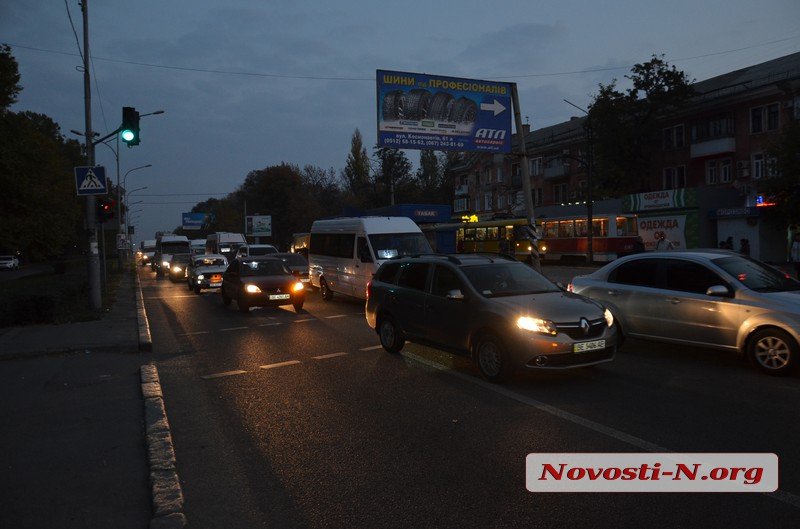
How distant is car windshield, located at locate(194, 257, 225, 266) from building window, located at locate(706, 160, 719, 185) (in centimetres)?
3315

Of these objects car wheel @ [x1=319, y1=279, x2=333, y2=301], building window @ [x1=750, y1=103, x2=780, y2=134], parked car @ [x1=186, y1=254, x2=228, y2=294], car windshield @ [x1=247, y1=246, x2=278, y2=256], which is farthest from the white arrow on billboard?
building window @ [x1=750, y1=103, x2=780, y2=134]

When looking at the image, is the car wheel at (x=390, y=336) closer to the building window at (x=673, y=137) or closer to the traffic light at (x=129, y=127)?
the traffic light at (x=129, y=127)

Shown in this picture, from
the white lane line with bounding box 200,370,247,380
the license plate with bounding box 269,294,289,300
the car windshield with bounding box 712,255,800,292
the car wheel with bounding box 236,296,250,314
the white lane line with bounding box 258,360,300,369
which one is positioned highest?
the car windshield with bounding box 712,255,800,292

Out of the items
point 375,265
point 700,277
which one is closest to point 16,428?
point 700,277

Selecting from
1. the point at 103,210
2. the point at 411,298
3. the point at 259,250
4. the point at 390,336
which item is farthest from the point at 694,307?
the point at 259,250

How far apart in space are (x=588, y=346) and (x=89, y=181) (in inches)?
524

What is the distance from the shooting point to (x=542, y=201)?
59.7 metres

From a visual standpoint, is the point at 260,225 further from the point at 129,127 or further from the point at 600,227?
the point at 129,127

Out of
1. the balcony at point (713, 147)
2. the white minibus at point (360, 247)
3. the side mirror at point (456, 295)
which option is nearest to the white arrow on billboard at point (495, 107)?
the white minibus at point (360, 247)

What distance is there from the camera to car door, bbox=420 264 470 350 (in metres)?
8.17

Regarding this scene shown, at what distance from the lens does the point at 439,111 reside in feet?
64.4

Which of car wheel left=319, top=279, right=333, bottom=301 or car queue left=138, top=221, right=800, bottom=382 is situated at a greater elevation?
car queue left=138, top=221, right=800, bottom=382

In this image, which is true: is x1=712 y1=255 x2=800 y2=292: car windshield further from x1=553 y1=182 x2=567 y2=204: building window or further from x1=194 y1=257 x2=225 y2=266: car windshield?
x1=553 y1=182 x2=567 y2=204: building window

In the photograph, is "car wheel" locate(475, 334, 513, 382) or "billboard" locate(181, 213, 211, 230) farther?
"billboard" locate(181, 213, 211, 230)
